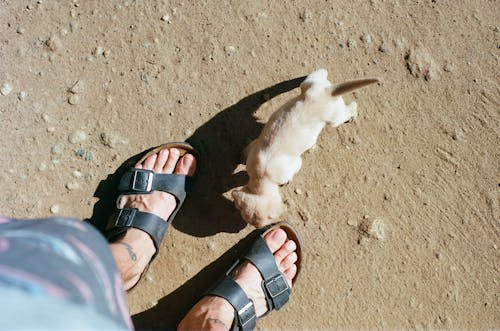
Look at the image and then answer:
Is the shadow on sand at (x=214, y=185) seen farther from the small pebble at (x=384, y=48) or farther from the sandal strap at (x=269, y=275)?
the small pebble at (x=384, y=48)

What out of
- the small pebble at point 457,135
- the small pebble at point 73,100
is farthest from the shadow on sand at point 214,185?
the small pebble at point 457,135

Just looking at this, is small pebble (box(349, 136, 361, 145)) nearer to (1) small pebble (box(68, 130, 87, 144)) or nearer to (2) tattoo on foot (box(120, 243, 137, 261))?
(2) tattoo on foot (box(120, 243, 137, 261))

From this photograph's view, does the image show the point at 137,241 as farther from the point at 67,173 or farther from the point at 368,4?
the point at 368,4

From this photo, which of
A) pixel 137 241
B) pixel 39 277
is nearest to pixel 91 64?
pixel 137 241

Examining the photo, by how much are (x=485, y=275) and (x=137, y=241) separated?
2.32 m

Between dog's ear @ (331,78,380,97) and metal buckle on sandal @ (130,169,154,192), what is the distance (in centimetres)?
136

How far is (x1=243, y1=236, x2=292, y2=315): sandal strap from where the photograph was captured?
9.62 ft

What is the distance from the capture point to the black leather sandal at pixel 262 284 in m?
2.87

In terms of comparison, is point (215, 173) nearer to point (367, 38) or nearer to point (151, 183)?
point (151, 183)

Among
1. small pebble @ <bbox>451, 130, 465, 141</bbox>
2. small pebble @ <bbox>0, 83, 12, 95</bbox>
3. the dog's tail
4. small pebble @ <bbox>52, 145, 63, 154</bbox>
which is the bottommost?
small pebble @ <bbox>451, 130, 465, 141</bbox>

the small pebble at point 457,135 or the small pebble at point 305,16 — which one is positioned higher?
the small pebble at point 305,16

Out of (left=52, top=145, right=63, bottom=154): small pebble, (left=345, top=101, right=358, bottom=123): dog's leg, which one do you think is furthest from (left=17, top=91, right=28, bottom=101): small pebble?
(left=345, top=101, right=358, bottom=123): dog's leg

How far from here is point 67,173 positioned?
3127 millimetres

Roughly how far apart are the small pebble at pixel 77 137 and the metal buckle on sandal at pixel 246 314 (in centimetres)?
161
